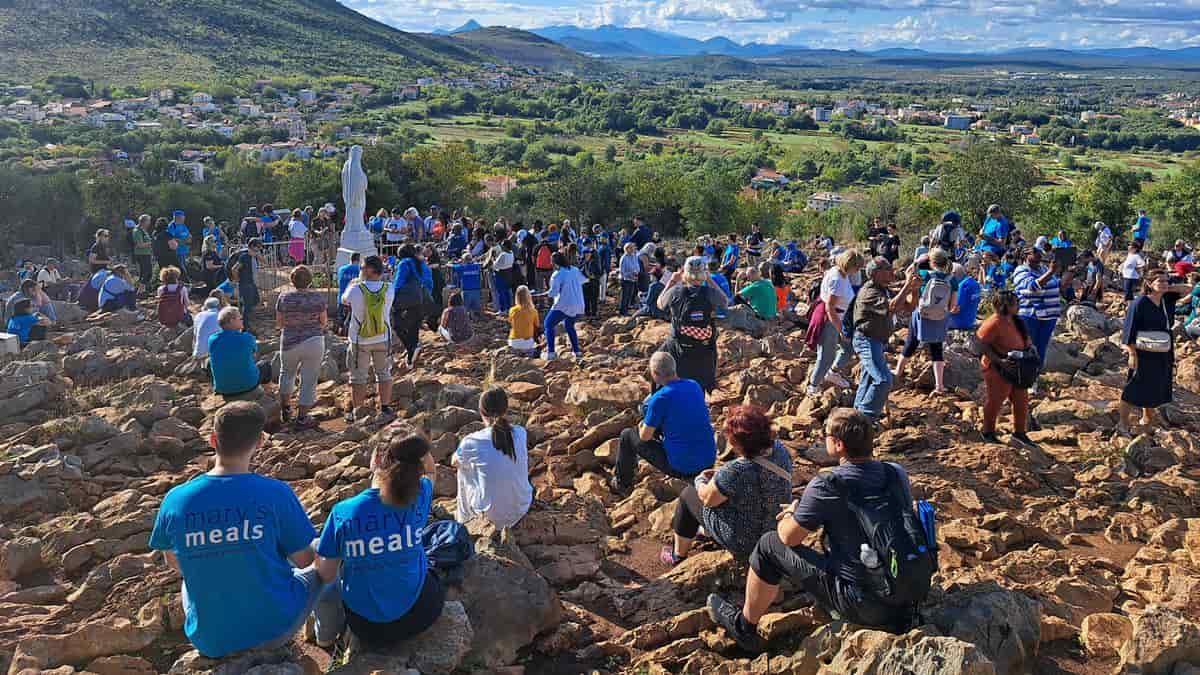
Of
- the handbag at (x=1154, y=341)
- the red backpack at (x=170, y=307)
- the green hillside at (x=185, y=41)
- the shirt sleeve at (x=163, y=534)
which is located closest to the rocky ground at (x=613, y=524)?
the shirt sleeve at (x=163, y=534)

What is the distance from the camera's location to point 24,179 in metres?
26.7

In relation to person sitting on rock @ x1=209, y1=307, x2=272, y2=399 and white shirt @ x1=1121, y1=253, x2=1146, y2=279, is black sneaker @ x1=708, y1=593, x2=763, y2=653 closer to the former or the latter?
person sitting on rock @ x1=209, y1=307, x2=272, y2=399

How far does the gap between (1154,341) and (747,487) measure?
15.4 ft

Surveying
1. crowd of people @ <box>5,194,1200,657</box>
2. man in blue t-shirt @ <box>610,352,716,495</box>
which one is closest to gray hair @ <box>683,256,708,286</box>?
crowd of people @ <box>5,194,1200,657</box>

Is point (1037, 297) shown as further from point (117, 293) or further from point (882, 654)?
point (117, 293)

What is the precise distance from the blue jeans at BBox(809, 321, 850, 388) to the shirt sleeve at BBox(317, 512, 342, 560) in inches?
213

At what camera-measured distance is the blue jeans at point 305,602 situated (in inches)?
154

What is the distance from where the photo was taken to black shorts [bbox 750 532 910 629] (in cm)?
395

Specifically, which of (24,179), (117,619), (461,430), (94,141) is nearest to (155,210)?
(24,179)

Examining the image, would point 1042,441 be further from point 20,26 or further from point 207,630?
point 20,26

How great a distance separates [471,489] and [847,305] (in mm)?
4153

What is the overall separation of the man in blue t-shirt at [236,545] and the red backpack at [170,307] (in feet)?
28.7

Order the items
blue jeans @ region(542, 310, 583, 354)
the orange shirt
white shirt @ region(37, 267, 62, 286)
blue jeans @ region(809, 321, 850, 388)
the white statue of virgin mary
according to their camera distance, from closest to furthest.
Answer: the orange shirt < blue jeans @ region(809, 321, 850, 388) < blue jeans @ region(542, 310, 583, 354) < the white statue of virgin mary < white shirt @ region(37, 267, 62, 286)

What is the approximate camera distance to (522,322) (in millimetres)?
10031
